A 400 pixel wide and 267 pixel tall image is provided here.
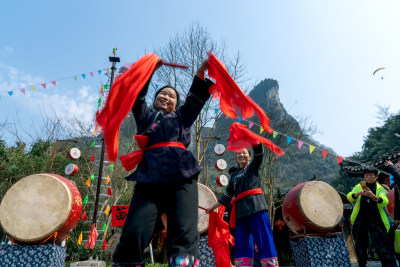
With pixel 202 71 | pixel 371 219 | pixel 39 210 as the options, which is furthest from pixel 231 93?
pixel 371 219

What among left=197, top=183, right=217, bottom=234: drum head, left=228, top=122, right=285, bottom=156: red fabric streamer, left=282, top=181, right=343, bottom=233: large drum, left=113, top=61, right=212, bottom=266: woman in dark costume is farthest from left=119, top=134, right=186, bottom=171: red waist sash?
left=197, top=183, right=217, bottom=234: drum head


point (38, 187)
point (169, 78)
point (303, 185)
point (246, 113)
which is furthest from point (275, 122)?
point (246, 113)

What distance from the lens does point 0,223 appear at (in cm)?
420

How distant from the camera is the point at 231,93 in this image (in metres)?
2.03

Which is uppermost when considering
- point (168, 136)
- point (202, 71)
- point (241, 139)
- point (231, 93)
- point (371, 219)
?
point (202, 71)

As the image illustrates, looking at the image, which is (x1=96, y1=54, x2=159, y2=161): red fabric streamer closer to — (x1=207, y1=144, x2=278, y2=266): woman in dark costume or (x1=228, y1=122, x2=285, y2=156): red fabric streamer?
(x1=228, y1=122, x2=285, y2=156): red fabric streamer

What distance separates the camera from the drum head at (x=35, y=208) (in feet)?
13.5

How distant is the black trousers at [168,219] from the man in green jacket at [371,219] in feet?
12.7

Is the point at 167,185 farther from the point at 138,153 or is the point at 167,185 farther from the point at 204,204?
the point at 204,204

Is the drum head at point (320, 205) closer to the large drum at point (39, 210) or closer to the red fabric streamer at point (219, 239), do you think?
the red fabric streamer at point (219, 239)

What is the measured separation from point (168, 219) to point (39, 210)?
3371mm

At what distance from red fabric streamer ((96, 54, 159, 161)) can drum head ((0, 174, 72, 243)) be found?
291cm

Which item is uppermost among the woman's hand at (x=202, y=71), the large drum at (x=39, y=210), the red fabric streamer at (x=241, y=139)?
the woman's hand at (x=202, y=71)

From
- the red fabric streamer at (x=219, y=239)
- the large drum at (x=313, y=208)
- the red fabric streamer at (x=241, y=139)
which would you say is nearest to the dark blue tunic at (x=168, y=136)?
the red fabric streamer at (x=241, y=139)
